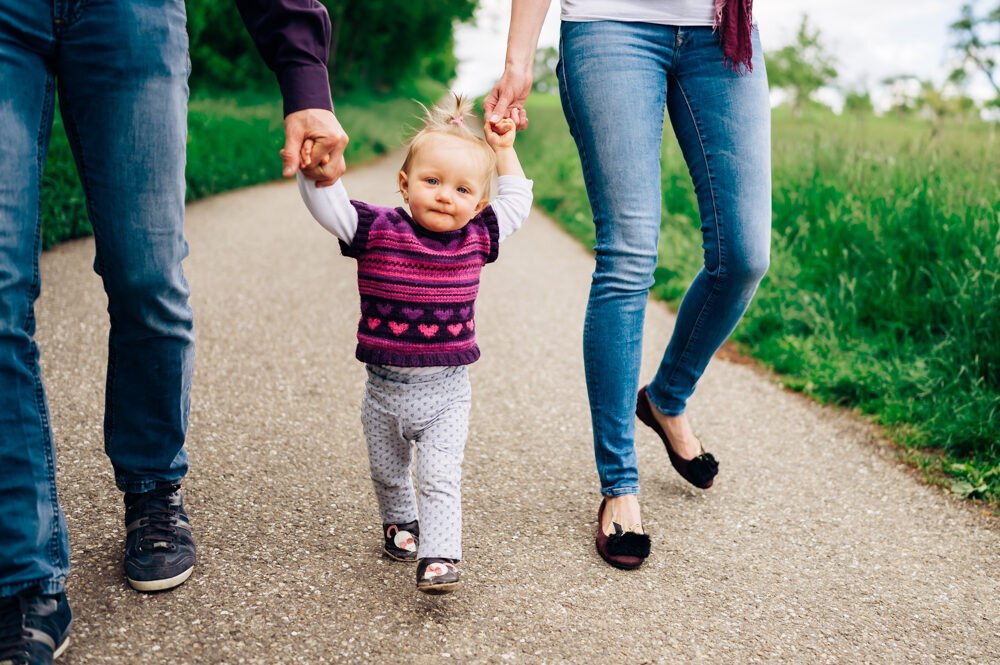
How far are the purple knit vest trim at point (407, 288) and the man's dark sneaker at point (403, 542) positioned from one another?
548 millimetres

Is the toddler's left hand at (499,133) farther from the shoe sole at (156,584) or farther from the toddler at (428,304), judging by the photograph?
the shoe sole at (156,584)

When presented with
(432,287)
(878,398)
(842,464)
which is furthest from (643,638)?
(878,398)

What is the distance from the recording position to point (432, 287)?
200 centimetres

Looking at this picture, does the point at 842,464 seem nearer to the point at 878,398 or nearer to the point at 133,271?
the point at 878,398

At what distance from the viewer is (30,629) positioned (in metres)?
1.66

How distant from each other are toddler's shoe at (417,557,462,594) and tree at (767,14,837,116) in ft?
232

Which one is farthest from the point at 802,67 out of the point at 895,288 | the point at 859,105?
the point at 895,288

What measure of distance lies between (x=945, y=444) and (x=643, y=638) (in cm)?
204

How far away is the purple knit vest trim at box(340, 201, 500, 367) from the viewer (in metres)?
1.98

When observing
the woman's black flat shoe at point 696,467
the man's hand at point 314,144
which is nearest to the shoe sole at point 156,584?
the man's hand at point 314,144

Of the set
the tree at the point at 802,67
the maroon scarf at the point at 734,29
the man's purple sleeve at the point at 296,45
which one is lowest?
the tree at the point at 802,67

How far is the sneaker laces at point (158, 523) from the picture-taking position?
2.06 m

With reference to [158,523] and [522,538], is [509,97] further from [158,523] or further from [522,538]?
[158,523]

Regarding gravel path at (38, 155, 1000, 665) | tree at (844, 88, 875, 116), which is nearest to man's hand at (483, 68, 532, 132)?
gravel path at (38, 155, 1000, 665)
